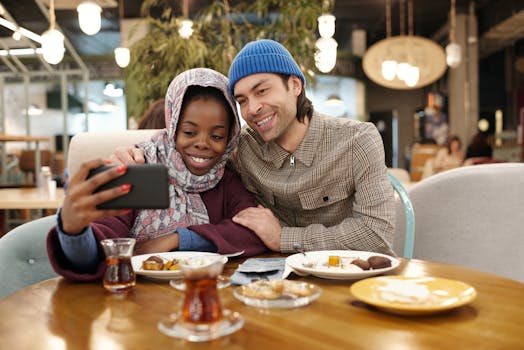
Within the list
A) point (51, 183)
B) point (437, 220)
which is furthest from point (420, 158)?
point (437, 220)

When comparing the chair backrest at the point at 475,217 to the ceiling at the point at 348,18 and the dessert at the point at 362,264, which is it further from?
the ceiling at the point at 348,18

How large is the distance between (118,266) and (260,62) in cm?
85

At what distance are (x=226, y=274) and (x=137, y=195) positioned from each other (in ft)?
1.40

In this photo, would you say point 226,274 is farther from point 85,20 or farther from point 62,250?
point 85,20

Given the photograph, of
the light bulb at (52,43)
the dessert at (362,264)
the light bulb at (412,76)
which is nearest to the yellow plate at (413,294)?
the dessert at (362,264)

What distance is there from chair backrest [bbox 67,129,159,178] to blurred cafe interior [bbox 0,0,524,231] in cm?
224

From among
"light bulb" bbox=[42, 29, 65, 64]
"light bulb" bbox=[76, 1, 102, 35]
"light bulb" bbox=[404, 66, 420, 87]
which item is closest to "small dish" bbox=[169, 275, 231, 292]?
"light bulb" bbox=[42, 29, 65, 64]

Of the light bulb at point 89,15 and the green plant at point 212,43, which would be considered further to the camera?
the light bulb at point 89,15

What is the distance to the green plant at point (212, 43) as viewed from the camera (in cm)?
423

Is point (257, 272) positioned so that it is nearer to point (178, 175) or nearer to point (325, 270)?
point (325, 270)

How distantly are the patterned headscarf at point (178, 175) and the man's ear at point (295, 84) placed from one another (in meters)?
0.22

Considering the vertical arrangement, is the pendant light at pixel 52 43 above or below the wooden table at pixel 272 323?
above

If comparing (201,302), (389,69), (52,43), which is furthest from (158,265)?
(389,69)

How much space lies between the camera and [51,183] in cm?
416
